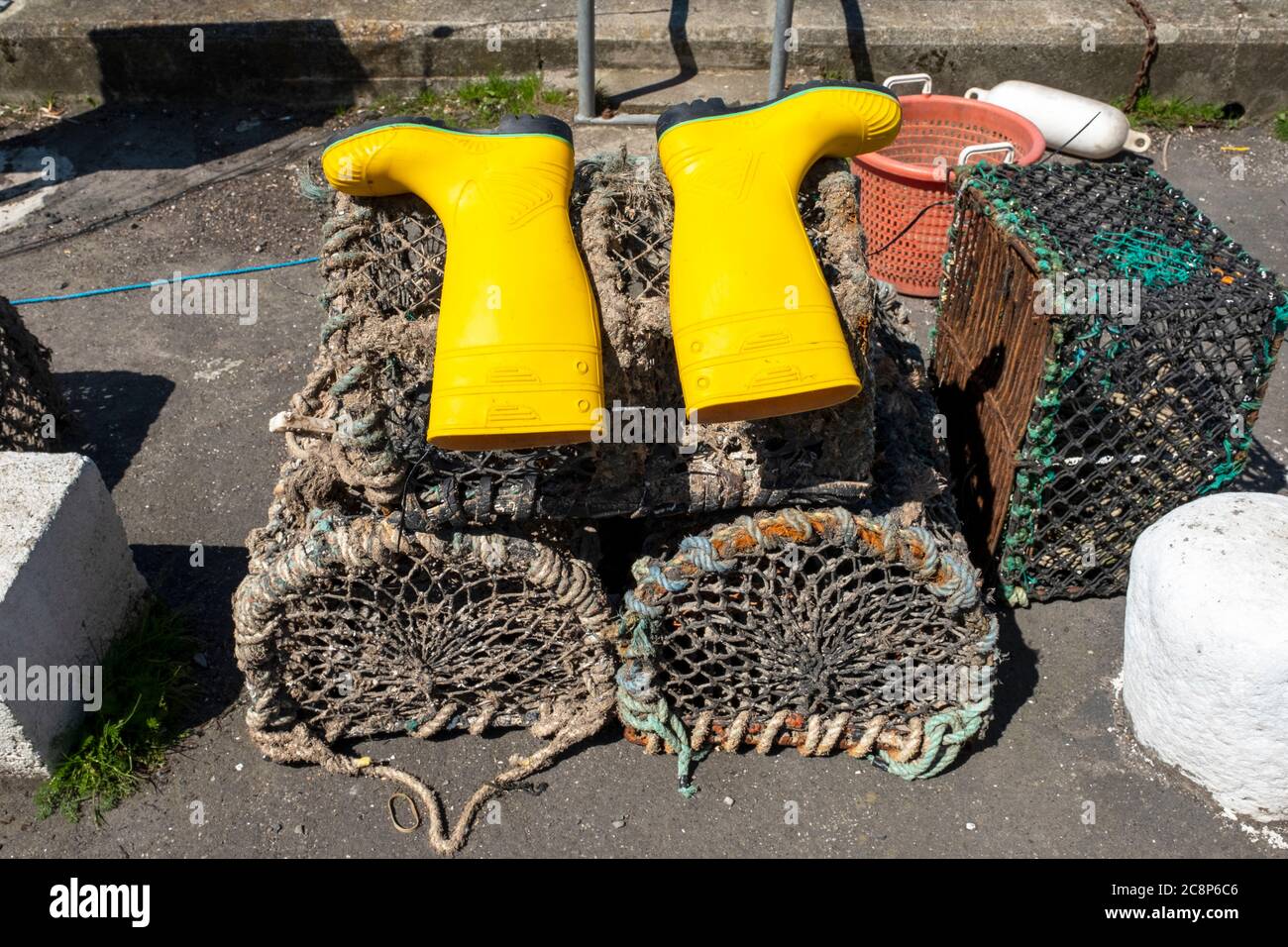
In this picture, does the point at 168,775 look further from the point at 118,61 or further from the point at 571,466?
the point at 118,61

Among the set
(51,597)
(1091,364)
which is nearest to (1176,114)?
(1091,364)

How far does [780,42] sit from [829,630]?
3.98 meters

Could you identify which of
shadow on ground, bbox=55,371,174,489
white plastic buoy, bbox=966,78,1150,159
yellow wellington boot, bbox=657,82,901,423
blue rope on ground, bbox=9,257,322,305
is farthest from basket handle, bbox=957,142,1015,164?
shadow on ground, bbox=55,371,174,489

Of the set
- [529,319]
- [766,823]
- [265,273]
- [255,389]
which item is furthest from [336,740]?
[265,273]

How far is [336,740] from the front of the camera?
344 centimetres

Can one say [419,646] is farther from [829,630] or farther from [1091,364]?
[1091,364]

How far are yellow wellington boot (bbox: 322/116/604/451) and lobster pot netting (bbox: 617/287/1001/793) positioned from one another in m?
0.70

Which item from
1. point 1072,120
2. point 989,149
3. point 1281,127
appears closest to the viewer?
point 989,149

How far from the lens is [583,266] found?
8.64 ft
